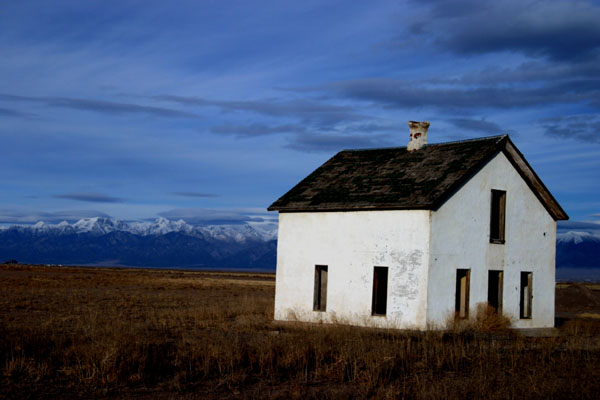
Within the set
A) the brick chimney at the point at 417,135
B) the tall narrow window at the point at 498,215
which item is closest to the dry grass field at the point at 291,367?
the tall narrow window at the point at 498,215

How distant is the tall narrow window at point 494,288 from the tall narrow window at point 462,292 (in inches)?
62.4

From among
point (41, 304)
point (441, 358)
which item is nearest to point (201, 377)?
point (441, 358)

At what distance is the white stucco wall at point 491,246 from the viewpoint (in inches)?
800

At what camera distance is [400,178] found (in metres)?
22.6

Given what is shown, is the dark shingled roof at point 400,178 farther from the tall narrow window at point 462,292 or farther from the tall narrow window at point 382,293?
the tall narrow window at point 382,293

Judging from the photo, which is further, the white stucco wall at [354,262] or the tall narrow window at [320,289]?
the tall narrow window at [320,289]

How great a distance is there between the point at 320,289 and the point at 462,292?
4843 millimetres

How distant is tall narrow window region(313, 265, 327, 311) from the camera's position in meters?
23.2

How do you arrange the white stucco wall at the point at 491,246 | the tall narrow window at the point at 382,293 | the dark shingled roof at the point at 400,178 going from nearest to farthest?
the white stucco wall at the point at 491,246 < the dark shingled roof at the point at 400,178 < the tall narrow window at the point at 382,293

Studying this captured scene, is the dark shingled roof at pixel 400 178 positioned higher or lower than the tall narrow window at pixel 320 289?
higher

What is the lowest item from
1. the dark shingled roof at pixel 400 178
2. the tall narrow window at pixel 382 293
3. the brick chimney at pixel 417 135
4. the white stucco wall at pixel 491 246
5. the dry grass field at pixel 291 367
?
the dry grass field at pixel 291 367

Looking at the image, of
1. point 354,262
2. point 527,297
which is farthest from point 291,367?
point 527,297

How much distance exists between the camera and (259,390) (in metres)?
11.2

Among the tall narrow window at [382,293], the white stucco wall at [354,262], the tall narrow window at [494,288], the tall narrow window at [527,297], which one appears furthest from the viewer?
the tall narrow window at [382,293]
